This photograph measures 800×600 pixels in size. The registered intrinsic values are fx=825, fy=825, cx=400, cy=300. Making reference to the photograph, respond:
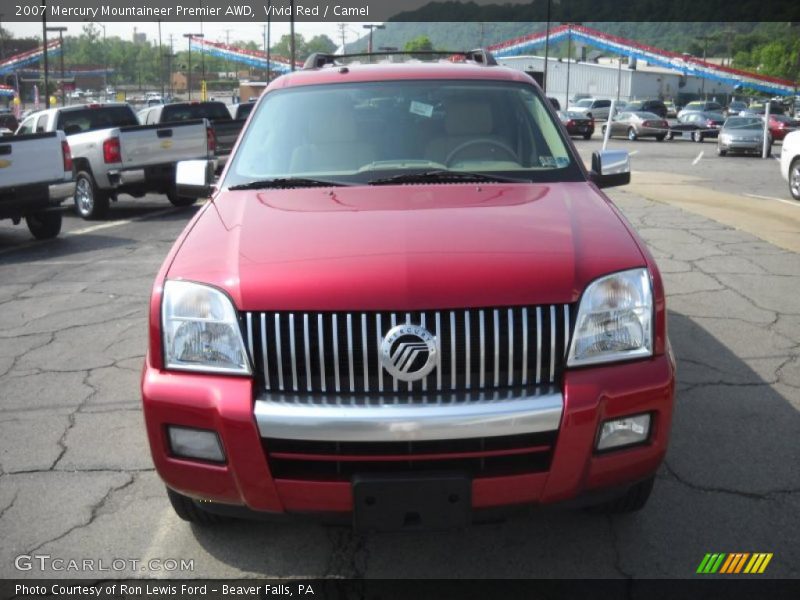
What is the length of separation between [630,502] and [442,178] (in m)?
1.58

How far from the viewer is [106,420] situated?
A: 14.6 feet

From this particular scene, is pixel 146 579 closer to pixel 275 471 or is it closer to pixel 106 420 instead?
pixel 275 471

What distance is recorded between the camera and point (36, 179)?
10.4 m

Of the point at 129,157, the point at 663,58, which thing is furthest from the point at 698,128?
the point at 663,58

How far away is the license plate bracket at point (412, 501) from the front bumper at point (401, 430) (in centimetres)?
5

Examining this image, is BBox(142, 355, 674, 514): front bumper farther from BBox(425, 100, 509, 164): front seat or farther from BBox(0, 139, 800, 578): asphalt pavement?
BBox(425, 100, 509, 164): front seat

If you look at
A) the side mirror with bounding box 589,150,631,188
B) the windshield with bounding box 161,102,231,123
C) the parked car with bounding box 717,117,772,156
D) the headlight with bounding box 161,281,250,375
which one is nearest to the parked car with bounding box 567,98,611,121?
the parked car with bounding box 717,117,772,156

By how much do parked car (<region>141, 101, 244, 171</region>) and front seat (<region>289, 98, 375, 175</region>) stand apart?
424 inches

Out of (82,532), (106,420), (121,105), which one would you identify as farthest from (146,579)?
(121,105)

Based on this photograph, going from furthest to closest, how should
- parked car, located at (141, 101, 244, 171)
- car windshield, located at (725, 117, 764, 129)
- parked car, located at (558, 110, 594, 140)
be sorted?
parked car, located at (558, 110, 594, 140) → car windshield, located at (725, 117, 764, 129) → parked car, located at (141, 101, 244, 171)

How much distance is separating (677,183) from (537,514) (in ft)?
50.8

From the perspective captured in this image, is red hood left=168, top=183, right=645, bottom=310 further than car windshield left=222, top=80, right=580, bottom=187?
No

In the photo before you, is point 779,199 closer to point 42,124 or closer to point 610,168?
point 610,168

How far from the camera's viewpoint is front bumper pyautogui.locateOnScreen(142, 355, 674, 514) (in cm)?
251
